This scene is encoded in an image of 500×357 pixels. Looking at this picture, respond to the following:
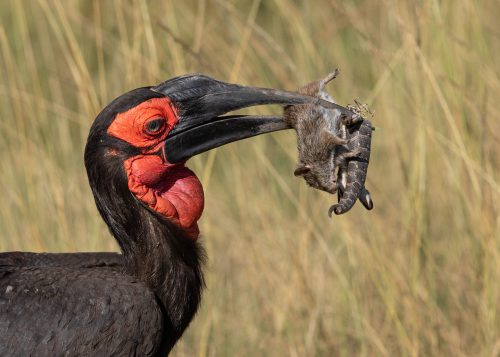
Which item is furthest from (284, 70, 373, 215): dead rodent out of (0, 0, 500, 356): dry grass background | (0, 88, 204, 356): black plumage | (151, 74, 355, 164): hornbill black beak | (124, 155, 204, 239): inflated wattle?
(0, 0, 500, 356): dry grass background

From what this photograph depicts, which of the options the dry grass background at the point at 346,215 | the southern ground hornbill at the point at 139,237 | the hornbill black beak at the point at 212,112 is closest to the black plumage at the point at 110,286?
the southern ground hornbill at the point at 139,237

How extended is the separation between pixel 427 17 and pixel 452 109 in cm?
42

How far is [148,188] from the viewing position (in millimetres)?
4238

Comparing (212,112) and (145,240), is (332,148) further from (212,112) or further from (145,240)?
(145,240)

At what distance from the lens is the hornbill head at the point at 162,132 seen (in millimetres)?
4145

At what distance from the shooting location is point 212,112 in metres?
4.18

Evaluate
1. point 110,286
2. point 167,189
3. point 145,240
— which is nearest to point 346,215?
point 167,189

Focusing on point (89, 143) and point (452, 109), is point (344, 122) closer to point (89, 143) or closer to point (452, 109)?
point (89, 143)

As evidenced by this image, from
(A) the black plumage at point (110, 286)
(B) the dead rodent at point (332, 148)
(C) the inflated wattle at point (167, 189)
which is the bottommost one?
(A) the black plumage at point (110, 286)

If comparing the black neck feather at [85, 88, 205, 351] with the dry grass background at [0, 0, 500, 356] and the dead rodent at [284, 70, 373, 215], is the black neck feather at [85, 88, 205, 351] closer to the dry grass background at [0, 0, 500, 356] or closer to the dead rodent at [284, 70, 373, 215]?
the dry grass background at [0, 0, 500, 356]

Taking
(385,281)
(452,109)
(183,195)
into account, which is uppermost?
(452,109)

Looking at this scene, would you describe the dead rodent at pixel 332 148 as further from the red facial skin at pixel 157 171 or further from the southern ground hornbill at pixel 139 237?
the red facial skin at pixel 157 171

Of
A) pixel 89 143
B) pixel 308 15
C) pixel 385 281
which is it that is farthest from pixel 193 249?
pixel 308 15

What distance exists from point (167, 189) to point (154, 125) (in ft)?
0.85
